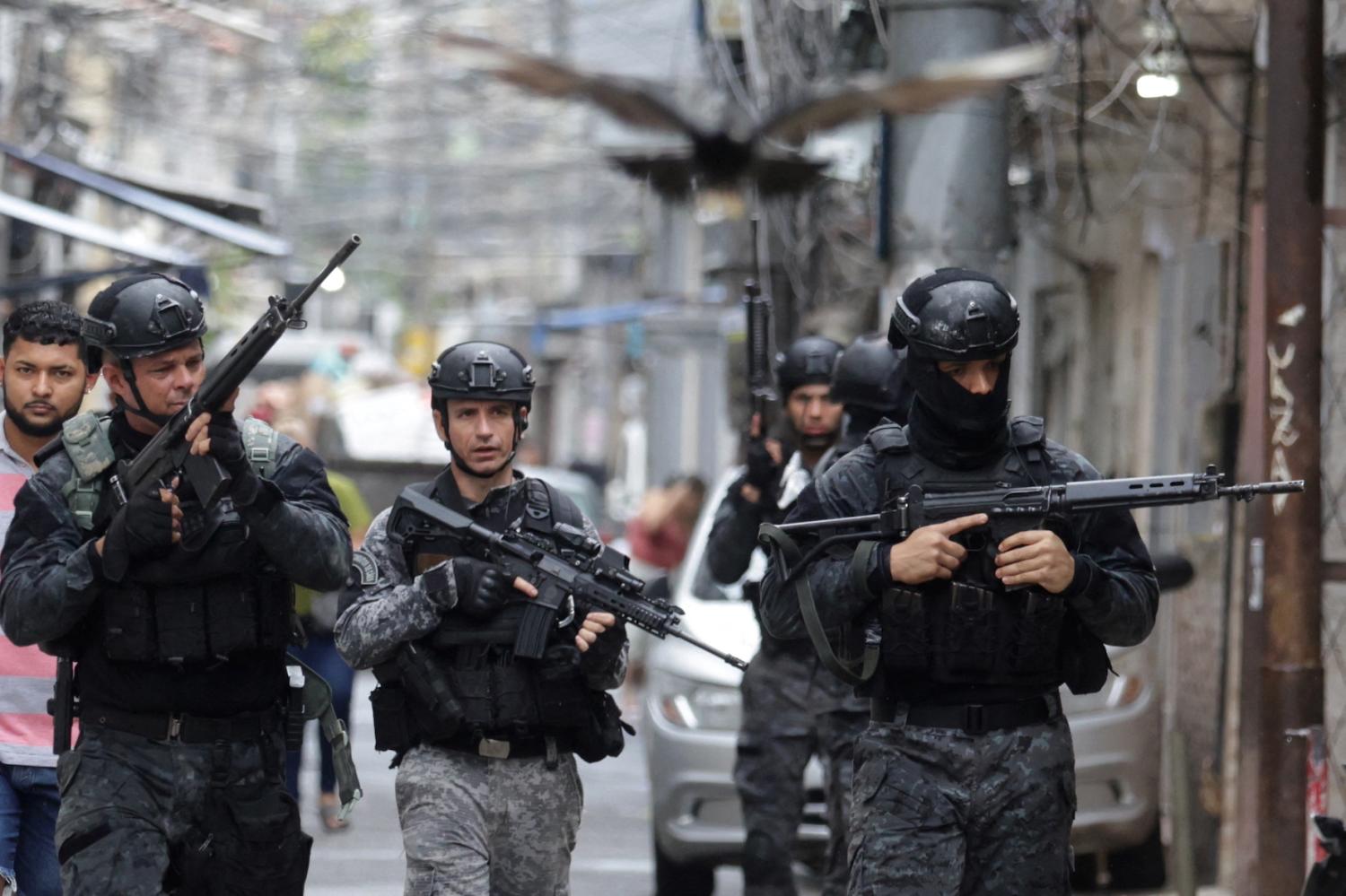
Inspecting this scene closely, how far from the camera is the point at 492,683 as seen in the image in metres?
5.72

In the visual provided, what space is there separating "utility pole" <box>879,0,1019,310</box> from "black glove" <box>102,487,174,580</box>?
4286 millimetres

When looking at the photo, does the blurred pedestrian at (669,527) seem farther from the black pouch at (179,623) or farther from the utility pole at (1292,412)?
the black pouch at (179,623)

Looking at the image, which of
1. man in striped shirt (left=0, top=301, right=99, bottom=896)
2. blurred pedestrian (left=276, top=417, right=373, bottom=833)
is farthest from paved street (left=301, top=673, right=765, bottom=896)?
man in striped shirt (left=0, top=301, right=99, bottom=896)

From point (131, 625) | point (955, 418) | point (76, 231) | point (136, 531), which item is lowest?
point (131, 625)

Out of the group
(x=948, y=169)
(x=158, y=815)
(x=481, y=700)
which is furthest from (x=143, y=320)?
(x=948, y=169)

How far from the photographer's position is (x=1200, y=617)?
11.4 meters

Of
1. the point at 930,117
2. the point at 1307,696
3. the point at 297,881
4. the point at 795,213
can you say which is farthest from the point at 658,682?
the point at 795,213

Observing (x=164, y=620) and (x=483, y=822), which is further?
(x=483, y=822)

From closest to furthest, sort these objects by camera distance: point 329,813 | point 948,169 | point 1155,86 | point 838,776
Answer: point 838,776
point 948,169
point 1155,86
point 329,813

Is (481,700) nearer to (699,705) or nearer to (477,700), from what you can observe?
(477,700)

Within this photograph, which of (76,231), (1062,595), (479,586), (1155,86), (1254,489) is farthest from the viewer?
(76,231)

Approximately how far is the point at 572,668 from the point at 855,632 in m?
0.88

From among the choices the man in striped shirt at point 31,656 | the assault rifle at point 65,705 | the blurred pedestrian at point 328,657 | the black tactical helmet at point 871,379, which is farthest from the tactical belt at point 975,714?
the blurred pedestrian at point 328,657

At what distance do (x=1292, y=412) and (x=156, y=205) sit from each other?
9.49 meters
